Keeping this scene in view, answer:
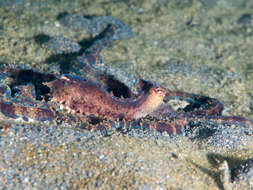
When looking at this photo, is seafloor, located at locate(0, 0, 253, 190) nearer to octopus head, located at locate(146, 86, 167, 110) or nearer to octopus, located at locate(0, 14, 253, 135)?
octopus, located at locate(0, 14, 253, 135)

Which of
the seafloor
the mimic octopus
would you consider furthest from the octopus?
the seafloor

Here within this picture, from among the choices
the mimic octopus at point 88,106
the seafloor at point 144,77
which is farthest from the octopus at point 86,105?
the seafloor at point 144,77

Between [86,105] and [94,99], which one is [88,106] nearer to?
[86,105]

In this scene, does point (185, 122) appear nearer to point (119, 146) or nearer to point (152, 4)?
point (119, 146)

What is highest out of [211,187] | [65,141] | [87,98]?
[87,98]

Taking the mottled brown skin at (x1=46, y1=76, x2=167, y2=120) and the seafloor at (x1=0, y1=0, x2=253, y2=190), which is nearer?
the seafloor at (x1=0, y1=0, x2=253, y2=190)

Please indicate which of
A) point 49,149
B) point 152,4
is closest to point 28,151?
point 49,149

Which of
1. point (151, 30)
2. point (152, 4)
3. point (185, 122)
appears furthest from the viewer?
point (152, 4)

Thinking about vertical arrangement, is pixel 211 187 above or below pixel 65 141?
below
